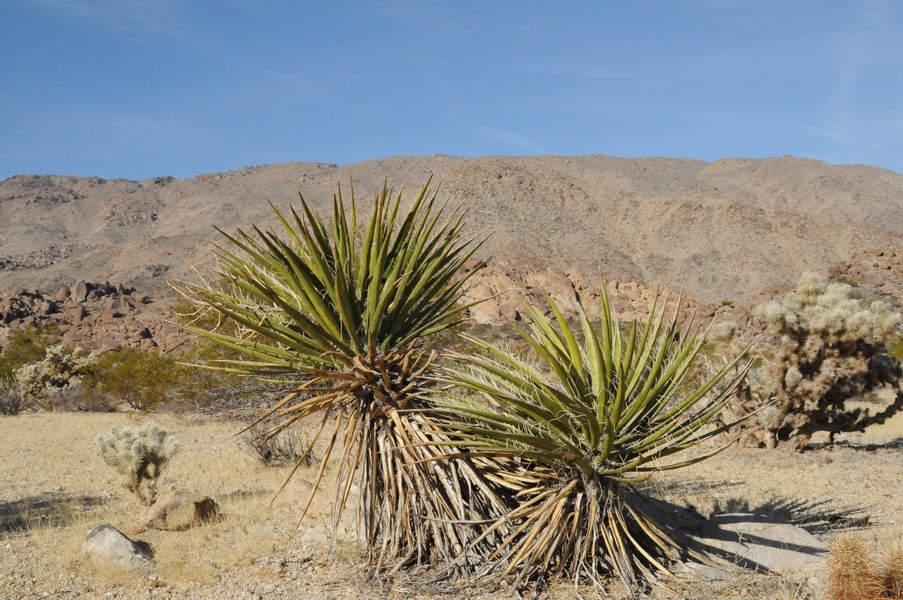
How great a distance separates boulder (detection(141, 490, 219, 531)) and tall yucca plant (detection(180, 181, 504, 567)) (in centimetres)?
291

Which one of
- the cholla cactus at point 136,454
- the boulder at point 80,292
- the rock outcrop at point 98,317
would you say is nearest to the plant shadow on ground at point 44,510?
the cholla cactus at point 136,454

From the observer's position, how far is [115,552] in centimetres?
596

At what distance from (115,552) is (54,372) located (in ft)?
74.2

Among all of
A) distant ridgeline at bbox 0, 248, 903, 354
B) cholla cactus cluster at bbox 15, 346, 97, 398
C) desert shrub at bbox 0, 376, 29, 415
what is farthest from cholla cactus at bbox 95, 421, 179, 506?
distant ridgeline at bbox 0, 248, 903, 354

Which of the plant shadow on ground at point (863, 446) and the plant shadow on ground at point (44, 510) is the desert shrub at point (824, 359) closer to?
the plant shadow on ground at point (863, 446)

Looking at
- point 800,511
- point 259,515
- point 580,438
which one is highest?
point 580,438

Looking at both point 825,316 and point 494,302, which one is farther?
point 494,302

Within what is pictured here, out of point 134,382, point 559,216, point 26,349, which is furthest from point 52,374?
point 559,216

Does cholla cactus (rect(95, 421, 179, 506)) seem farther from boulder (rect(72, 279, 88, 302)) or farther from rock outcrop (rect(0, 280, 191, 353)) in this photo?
boulder (rect(72, 279, 88, 302))

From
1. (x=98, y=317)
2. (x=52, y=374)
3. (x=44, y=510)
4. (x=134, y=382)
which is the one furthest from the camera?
(x=98, y=317)

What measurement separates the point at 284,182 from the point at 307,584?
99.0m

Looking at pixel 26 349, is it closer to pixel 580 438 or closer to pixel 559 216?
pixel 580 438

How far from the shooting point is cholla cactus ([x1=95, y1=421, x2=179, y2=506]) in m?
8.20

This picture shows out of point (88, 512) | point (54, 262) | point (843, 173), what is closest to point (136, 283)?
point (54, 262)
